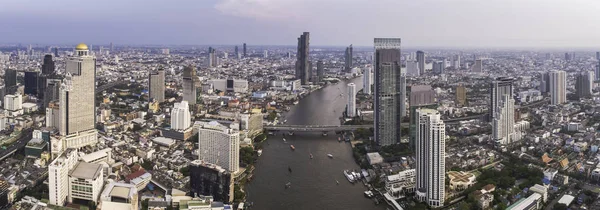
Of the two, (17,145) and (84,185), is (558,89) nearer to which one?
(84,185)

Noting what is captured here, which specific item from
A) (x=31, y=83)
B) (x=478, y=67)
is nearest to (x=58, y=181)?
(x=31, y=83)

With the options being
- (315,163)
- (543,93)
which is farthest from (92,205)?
(543,93)

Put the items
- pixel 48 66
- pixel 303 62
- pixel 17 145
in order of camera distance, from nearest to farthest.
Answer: pixel 17 145
pixel 48 66
pixel 303 62

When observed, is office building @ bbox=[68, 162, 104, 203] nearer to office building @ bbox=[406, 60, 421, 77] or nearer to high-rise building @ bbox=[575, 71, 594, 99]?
high-rise building @ bbox=[575, 71, 594, 99]

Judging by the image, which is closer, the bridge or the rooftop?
the rooftop

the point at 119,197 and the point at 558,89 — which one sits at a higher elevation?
the point at 558,89

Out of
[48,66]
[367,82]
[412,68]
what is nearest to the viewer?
[48,66]

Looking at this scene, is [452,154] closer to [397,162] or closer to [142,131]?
[397,162]

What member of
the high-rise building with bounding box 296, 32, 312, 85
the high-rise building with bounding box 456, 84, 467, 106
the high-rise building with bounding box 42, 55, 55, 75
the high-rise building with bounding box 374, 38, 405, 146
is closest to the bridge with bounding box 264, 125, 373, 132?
the high-rise building with bounding box 374, 38, 405, 146

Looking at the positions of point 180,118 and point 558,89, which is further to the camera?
point 558,89
